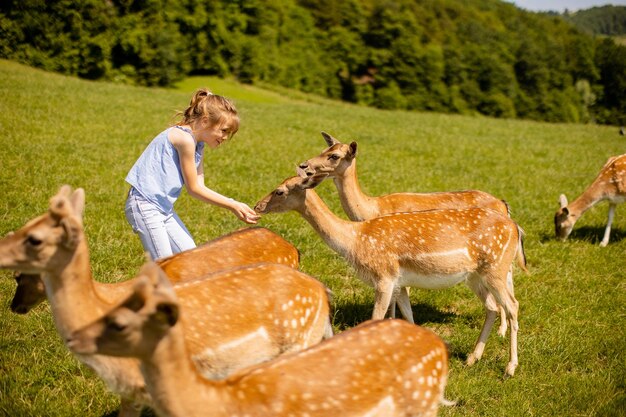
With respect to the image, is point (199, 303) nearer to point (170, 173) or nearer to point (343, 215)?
point (170, 173)

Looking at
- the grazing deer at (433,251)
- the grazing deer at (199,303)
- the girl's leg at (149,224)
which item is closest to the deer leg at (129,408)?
the grazing deer at (199,303)

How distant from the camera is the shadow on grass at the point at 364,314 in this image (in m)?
5.73

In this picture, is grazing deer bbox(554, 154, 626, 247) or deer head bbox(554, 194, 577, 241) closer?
deer head bbox(554, 194, 577, 241)

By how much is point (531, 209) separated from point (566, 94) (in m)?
66.7

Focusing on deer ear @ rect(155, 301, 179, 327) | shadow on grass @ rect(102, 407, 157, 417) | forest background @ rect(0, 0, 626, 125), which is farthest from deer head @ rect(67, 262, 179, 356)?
forest background @ rect(0, 0, 626, 125)

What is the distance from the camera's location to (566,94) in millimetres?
70125

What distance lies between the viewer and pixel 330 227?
5.68 metres

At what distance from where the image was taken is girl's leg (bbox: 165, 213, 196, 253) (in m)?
4.92

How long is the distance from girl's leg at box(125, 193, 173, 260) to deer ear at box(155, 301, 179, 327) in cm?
223

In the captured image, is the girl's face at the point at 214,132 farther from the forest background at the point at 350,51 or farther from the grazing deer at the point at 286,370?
the forest background at the point at 350,51

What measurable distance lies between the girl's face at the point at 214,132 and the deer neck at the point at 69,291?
1953 mm

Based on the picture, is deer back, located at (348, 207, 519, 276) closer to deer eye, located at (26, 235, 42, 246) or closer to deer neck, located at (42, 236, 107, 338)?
deer neck, located at (42, 236, 107, 338)

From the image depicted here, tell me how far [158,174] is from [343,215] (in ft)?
15.6

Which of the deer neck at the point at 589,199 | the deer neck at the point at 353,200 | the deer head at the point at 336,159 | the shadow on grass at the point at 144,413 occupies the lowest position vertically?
the shadow on grass at the point at 144,413
